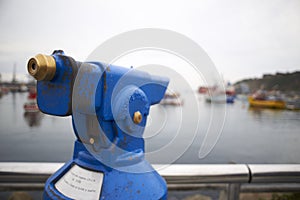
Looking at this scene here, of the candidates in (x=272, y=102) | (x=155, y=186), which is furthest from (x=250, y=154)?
(x=155, y=186)

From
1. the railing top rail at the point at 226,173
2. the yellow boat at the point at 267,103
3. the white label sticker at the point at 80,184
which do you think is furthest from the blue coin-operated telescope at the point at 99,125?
the yellow boat at the point at 267,103

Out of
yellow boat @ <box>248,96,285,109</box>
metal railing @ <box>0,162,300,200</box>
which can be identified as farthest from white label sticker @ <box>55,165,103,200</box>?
yellow boat @ <box>248,96,285,109</box>

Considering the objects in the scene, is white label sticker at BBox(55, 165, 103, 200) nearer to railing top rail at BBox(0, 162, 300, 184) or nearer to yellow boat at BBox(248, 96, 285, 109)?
railing top rail at BBox(0, 162, 300, 184)

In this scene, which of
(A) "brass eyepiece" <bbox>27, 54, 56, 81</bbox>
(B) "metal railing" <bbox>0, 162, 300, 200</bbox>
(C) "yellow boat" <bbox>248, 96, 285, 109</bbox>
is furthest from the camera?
(C) "yellow boat" <bbox>248, 96, 285, 109</bbox>

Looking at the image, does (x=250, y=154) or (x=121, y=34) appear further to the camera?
(x=250, y=154)

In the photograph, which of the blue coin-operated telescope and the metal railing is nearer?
the blue coin-operated telescope

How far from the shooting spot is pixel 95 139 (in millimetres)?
865

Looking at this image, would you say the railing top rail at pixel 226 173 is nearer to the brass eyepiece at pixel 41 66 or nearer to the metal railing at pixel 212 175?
the metal railing at pixel 212 175

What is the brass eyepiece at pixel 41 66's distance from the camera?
687 mm

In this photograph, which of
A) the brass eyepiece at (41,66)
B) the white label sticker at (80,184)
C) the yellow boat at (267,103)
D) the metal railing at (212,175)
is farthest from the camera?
the yellow boat at (267,103)

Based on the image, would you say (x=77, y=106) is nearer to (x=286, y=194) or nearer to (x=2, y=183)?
(x=2, y=183)

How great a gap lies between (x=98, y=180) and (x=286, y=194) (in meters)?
1.37

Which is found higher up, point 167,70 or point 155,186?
point 167,70

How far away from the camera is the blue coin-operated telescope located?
765 millimetres
